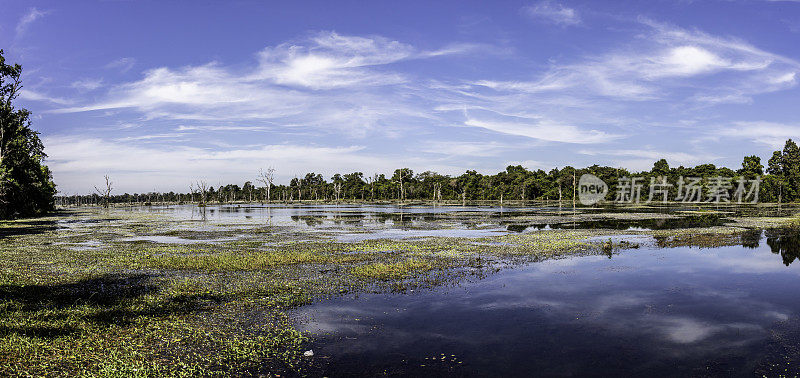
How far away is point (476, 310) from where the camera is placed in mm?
15211

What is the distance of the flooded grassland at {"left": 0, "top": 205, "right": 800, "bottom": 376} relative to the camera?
416 inches

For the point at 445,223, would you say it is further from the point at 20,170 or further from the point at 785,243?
the point at 20,170

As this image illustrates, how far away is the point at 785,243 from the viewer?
33031mm

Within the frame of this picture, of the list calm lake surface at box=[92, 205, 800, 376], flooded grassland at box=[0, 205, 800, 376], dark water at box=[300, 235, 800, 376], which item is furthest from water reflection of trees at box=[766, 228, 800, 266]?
dark water at box=[300, 235, 800, 376]

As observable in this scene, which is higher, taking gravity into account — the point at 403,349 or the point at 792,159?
the point at 792,159

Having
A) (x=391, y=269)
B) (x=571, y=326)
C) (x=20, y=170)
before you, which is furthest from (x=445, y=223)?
(x=20, y=170)

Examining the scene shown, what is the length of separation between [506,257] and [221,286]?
15946 mm

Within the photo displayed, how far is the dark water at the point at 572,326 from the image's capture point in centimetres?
1051

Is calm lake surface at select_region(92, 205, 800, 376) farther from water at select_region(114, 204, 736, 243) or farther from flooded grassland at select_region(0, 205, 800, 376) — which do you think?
water at select_region(114, 204, 736, 243)

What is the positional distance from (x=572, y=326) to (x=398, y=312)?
5584 mm

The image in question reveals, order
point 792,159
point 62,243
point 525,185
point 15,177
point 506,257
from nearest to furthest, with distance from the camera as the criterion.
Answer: point 506,257 → point 62,243 → point 15,177 → point 792,159 → point 525,185

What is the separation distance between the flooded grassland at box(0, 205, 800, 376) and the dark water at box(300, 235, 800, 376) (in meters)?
0.07

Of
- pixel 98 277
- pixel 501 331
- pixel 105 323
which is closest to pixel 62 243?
pixel 98 277

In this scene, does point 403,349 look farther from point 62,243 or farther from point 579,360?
point 62,243
